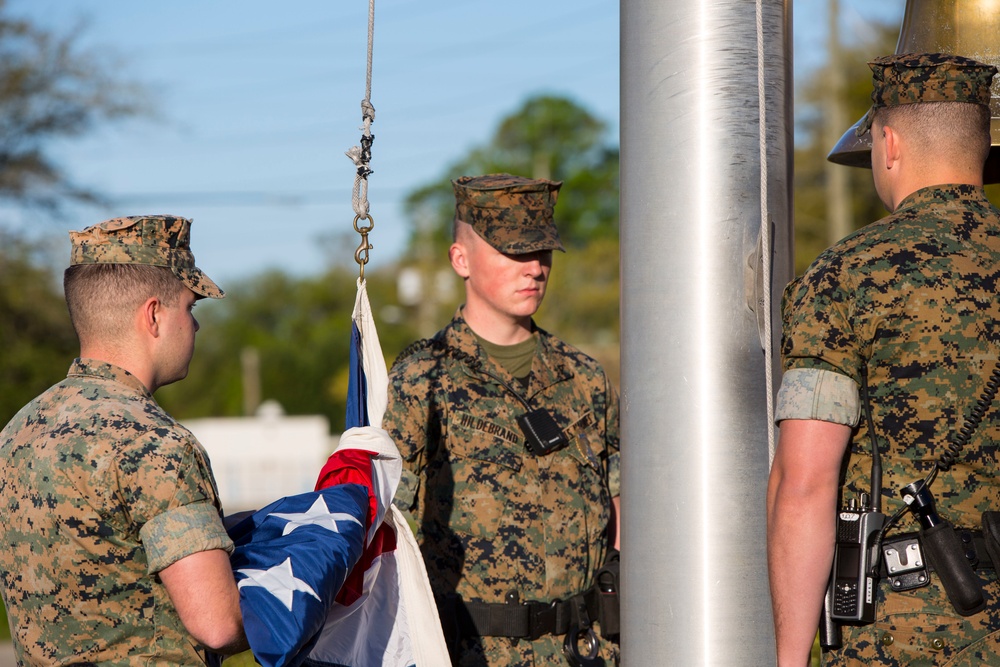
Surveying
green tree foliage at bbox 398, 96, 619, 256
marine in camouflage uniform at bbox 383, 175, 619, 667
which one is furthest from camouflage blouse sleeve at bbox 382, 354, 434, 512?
green tree foliage at bbox 398, 96, 619, 256

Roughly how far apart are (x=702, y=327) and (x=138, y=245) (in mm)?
1354

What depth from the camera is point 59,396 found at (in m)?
2.48

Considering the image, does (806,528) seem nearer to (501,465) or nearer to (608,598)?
(608,598)

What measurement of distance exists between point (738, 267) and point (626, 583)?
2.70 ft

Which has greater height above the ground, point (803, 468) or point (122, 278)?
point (122, 278)

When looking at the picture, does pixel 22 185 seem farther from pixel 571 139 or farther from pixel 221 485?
pixel 571 139

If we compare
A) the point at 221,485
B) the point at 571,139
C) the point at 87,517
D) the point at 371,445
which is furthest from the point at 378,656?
the point at 571,139

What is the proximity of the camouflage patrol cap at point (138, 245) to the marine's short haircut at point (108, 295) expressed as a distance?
0.02 m

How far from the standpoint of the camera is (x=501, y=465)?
3.55 metres

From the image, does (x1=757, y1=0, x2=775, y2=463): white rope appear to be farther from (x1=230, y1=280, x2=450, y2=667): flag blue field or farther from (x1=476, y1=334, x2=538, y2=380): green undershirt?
(x1=476, y1=334, x2=538, y2=380): green undershirt

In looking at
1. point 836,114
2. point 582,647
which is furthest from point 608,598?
point 836,114

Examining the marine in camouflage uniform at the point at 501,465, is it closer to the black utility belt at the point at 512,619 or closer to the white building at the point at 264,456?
the black utility belt at the point at 512,619

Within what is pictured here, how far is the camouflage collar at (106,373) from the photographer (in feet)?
8.25

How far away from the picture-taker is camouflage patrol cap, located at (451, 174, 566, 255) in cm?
369
